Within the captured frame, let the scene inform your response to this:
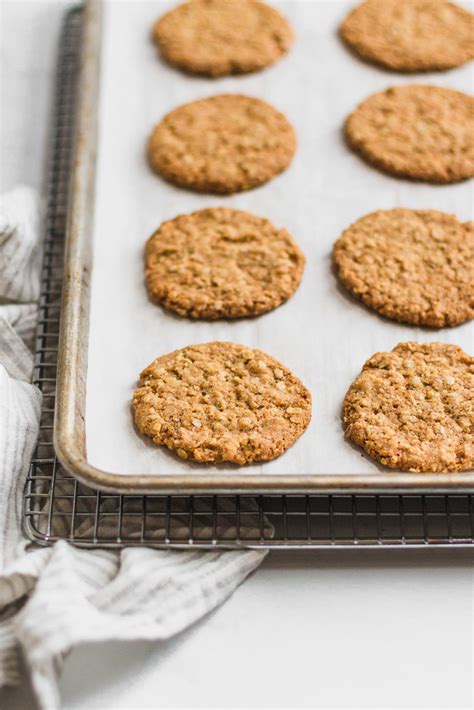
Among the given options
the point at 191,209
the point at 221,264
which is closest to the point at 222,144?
the point at 191,209

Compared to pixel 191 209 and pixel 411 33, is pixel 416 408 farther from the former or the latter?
pixel 411 33

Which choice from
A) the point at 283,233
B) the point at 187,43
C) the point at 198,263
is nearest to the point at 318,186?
the point at 283,233

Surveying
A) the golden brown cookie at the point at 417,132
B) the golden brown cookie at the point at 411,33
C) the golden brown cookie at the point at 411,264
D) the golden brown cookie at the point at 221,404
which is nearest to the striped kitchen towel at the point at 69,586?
the golden brown cookie at the point at 221,404

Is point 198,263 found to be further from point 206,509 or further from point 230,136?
point 206,509

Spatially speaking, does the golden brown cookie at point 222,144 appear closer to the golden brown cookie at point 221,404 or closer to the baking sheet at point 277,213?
the baking sheet at point 277,213

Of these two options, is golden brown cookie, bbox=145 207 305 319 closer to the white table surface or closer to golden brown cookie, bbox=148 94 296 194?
golden brown cookie, bbox=148 94 296 194

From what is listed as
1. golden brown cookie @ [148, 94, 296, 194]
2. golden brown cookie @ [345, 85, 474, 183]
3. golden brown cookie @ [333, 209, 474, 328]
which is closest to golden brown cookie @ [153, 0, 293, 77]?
golden brown cookie @ [148, 94, 296, 194]

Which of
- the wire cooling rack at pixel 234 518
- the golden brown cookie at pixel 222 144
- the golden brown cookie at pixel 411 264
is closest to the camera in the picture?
the wire cooling rack at pixel 234 518
